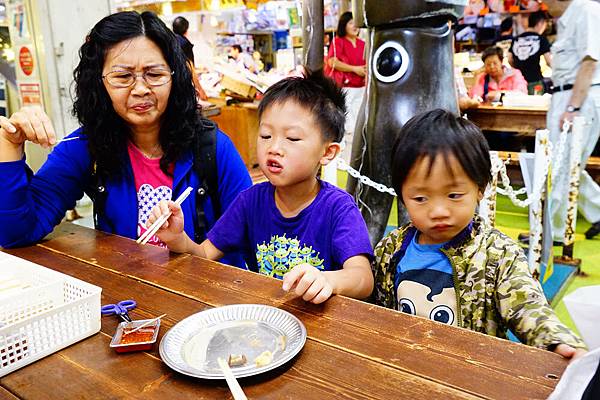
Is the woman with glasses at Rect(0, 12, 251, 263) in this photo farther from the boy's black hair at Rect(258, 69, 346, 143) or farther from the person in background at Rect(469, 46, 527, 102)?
the person in background at Rect(469, 46, 527, 102)

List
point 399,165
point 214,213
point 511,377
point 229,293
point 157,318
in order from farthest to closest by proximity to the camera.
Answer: point 214,213, point 399,165, point 229,293, point 157,318, point 511,377

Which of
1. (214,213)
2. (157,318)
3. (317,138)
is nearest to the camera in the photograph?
(157,318)

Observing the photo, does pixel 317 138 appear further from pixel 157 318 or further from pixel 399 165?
pixel 157 318

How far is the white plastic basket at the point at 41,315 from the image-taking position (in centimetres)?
91

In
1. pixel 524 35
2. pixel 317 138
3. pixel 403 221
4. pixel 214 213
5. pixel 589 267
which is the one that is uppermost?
pixel 524 35

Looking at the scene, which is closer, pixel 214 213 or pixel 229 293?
pixel 229 293

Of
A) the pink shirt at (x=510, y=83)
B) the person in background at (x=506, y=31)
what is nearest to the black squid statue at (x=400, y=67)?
the pink shirt at (x=510, y=83)

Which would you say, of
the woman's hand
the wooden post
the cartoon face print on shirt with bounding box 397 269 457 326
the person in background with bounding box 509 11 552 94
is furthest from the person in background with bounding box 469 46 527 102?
the woman's hand

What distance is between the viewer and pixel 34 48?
14.8 feet

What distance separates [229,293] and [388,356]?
43 centimetres

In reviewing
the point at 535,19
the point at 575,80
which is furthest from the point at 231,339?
the point at 535,19

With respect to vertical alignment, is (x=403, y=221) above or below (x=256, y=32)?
below

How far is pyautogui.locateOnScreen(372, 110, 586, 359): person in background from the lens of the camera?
124cm

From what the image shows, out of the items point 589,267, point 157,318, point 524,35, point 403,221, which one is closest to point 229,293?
point 157,318
